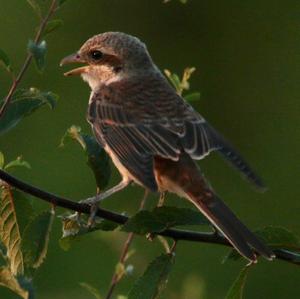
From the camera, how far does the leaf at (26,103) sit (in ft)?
15.1

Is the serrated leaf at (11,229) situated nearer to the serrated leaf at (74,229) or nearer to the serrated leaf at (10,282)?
the serrated leaf at (74,229)

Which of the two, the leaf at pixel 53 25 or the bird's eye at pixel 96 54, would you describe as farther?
the bird's eye at pixel 96 54

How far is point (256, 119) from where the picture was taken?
36.5 feet

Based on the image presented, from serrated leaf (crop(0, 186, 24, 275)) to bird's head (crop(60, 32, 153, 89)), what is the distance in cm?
140

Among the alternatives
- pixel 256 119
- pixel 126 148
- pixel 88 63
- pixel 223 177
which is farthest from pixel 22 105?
pixel 256 119

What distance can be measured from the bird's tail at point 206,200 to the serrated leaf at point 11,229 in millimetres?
671

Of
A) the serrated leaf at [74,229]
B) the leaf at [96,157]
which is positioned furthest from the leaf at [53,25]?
the serrated leaf at [74,229]

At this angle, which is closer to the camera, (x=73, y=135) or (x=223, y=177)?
(x=73, y=135)

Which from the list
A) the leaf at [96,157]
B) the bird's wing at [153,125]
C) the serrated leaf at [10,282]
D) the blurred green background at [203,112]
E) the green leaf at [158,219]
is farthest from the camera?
the blurred green background at [203,112]

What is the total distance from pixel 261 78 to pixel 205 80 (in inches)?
23.5

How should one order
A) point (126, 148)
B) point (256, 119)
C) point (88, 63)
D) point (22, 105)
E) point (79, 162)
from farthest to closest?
point (256, 119) → point (79, 162) → point (88, 63) → point (126, 148) → point (22, 105)

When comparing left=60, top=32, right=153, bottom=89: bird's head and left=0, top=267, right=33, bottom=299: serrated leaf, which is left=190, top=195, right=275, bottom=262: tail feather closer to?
left=0, top=267, right=33, bottom=299: serrated leaf

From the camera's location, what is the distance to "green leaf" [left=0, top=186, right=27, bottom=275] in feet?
15.1

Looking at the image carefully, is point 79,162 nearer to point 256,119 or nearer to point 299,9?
point 256,119
